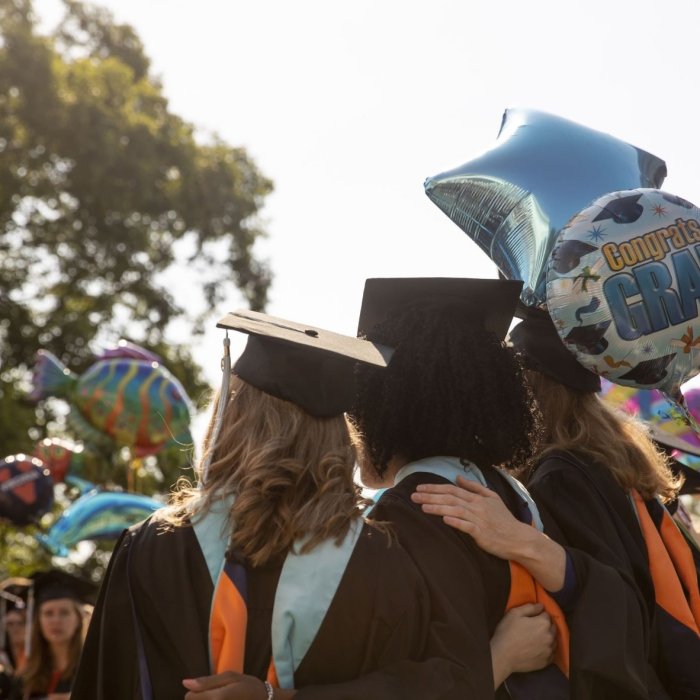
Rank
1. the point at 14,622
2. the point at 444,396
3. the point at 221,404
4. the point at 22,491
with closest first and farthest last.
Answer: the point at 221,404 < the point at 444,396 < the point at 14,622 < the point at 22,491

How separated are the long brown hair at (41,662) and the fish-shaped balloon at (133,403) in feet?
6.62

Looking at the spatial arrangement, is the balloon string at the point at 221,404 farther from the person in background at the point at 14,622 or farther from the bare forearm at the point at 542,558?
the person in background at the point at 14,622

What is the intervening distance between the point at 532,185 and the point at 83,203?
12.3m

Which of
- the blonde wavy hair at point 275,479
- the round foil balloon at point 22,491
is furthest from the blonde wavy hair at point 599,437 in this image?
the round foil balloon at point 22,491

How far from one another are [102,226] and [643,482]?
12.6 metres

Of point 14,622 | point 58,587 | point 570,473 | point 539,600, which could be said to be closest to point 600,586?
point 539,600

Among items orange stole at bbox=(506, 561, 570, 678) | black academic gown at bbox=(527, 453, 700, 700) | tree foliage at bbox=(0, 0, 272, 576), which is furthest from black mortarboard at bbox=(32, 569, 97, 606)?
tree foliage at bbox=(0, 0, 272, 576)

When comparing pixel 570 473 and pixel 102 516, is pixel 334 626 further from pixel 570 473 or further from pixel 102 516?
pixel 102 516

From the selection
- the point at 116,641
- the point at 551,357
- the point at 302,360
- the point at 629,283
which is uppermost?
the point at 629,283

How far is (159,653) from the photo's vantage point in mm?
2600

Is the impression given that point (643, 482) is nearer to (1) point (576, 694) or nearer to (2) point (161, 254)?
(1) point (576, 694)

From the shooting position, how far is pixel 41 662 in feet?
21.0

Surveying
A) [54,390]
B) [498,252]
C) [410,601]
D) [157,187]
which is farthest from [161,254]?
[410,601]

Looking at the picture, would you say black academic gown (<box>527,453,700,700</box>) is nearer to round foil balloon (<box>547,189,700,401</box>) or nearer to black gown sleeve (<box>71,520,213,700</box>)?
round foil balloon (<box>547,189,700,401</box>)
